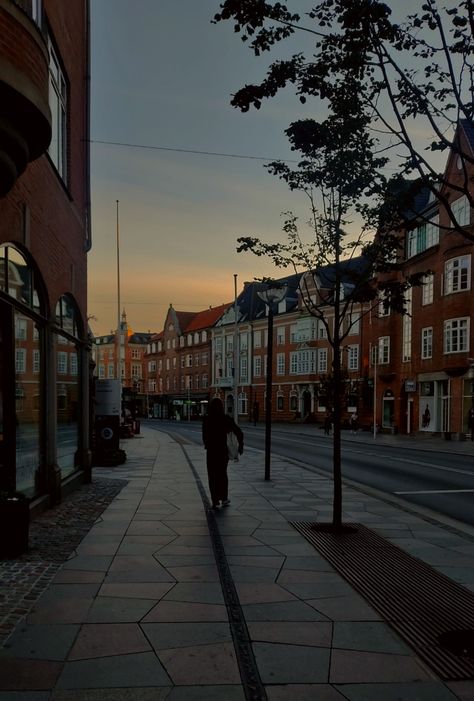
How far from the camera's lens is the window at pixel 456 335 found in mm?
36875

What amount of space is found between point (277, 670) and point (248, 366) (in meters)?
76.6

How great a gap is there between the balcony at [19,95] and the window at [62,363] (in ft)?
18.5

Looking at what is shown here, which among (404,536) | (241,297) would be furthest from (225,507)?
(241,297)

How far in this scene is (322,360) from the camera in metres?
68.8

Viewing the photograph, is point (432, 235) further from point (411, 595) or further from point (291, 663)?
point (291, 663)

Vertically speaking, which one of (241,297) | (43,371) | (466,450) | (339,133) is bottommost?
(466,450)

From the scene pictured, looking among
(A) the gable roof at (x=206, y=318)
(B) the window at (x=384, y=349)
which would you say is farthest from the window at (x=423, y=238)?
(A) the gable roof at (x=206, y=318)

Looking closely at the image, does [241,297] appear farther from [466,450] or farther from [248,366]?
[466,450]

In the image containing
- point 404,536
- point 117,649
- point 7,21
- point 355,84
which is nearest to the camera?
point 117,649

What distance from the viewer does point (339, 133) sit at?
7.70 metres

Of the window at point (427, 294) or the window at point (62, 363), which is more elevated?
the window at point (427, 294)

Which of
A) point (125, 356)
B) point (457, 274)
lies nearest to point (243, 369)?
point (457, 274)

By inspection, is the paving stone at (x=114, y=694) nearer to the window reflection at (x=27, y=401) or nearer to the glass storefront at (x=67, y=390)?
the window reflection at (x=27, y=401)

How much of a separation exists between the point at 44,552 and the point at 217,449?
12.3 ft
